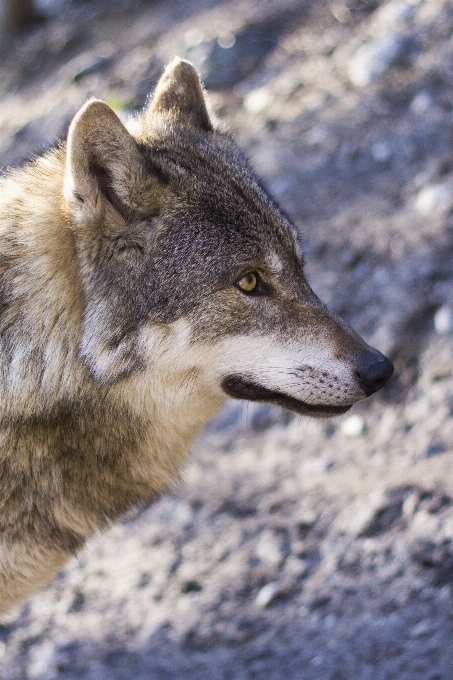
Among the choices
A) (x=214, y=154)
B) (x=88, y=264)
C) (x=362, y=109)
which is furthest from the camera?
(x=362, y=109)

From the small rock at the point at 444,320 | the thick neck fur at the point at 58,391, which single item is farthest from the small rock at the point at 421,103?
the thick neck fur at the point at 58,391

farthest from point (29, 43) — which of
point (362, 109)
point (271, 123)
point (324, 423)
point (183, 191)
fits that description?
point (183, 191)

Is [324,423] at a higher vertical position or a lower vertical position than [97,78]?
lower

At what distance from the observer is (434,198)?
6605 millimetres

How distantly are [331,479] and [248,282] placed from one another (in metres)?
2.31

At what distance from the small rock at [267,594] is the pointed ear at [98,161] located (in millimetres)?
2724

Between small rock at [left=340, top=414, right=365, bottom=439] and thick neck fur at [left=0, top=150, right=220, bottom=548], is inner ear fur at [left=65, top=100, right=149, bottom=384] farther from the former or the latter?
small rock at [left=340, top=414, right=365, bottom=439]

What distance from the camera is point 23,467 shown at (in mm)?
3592

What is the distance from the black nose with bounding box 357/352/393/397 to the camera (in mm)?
3617

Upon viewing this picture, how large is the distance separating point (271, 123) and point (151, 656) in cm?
615

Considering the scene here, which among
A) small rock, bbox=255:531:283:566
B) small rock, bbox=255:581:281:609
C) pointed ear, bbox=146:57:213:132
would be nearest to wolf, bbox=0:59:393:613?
Result: pointed ear, bbox=146:57:213:132

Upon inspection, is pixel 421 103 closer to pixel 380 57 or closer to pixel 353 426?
pixel 380 57

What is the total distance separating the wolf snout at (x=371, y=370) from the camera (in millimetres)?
3617

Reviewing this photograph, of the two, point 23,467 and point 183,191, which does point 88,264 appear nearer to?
point 183,191
